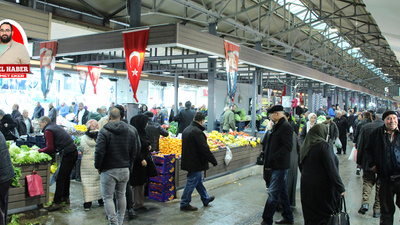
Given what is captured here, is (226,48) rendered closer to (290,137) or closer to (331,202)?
(290,137)

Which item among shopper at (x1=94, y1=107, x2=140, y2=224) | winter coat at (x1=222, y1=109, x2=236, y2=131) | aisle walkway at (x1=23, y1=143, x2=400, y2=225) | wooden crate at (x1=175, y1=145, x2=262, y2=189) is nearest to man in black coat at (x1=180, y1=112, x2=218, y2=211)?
aisle walkway at (x1=23, y1=143, x2=400, y2=225)

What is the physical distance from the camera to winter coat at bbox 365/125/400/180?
4059 mm

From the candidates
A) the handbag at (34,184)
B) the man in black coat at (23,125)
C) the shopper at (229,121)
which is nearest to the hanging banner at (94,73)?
the man in black coat at (23,125)

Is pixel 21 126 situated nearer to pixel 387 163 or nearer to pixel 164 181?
pixel 164 181

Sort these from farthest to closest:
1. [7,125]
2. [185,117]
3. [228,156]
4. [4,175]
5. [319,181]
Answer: [185,117] < [7,125] < [228,156] < [319,181] < [4,175]

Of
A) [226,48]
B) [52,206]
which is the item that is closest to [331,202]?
[52,206]

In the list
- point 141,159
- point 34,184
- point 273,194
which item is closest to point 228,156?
point 141,159

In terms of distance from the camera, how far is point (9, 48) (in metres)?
4.25

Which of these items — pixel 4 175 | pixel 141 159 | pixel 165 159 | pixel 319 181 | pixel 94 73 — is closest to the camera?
pixel 4 175

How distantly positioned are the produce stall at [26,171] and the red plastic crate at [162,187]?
190 centimetres

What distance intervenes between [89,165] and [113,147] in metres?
1.41

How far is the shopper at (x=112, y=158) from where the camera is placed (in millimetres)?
4352

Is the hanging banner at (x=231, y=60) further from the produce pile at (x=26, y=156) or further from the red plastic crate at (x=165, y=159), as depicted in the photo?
the produce pile at (x=26, y=156)

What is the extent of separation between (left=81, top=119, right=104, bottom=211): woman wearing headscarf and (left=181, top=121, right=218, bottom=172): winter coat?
1.55 metres
